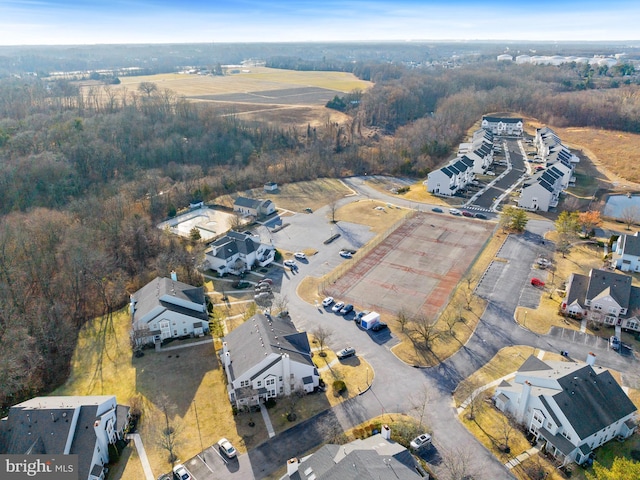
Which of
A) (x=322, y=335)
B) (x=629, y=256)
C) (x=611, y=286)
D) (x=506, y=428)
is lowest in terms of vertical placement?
(x=506, y=428)

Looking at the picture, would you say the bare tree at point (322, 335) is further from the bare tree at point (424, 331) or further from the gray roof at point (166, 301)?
the gray roof at point (166, 301)

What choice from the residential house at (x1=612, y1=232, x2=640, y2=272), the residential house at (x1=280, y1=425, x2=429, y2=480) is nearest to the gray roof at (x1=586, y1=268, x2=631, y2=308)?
the residential house at (x1=612, y1=232, x2=640, y2=272)

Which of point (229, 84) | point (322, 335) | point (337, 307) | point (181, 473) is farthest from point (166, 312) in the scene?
point (229, 84)

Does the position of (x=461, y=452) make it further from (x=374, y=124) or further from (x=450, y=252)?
(x=374, y=124)

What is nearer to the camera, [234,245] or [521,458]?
[521,458]

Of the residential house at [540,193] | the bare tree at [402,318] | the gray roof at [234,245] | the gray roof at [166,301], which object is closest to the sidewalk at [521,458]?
the bare tree at [402,318]

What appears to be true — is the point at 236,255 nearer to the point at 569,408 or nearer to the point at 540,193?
the point at 569,408

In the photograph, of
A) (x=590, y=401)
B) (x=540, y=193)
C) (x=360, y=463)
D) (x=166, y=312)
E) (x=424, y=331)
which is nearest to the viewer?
(x=360, y=463)

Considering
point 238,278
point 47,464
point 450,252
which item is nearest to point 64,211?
point 238,278
